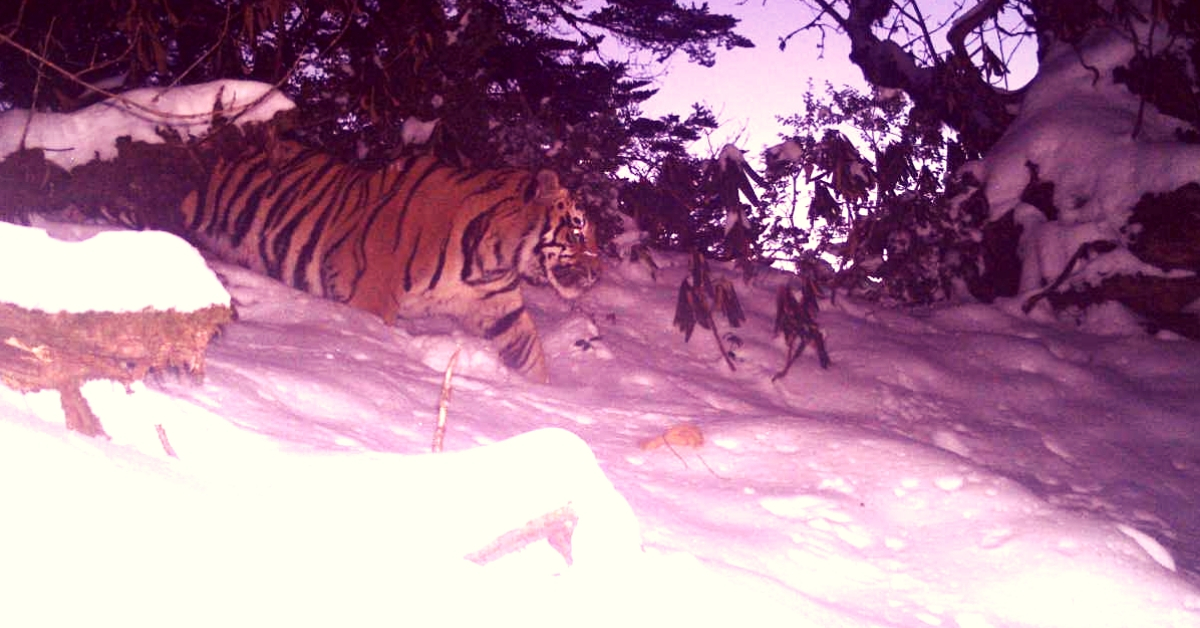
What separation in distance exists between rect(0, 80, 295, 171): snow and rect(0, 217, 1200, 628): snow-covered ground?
963 mm

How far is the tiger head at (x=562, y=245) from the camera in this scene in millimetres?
5441

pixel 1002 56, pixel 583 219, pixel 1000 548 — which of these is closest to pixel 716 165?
pixel 583 219

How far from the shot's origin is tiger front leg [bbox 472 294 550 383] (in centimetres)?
496

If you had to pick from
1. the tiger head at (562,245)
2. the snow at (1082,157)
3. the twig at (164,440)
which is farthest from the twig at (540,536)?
the snow at (1082,157)

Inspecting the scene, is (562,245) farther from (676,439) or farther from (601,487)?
(601,487)

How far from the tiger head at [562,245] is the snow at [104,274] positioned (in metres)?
3.48

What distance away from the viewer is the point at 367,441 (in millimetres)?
2787

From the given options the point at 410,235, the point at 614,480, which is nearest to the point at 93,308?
the point at 614,480

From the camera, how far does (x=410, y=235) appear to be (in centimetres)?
540

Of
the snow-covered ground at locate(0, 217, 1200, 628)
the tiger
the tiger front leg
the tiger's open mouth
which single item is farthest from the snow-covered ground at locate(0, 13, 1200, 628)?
the tiger's open mouth

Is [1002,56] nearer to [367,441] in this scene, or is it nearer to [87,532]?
[367,441]

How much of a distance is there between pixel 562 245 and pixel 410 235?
2.92 ft

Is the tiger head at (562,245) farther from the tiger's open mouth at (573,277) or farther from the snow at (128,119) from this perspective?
the snow at (128,119)

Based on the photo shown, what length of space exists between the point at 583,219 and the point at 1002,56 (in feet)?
14.4
